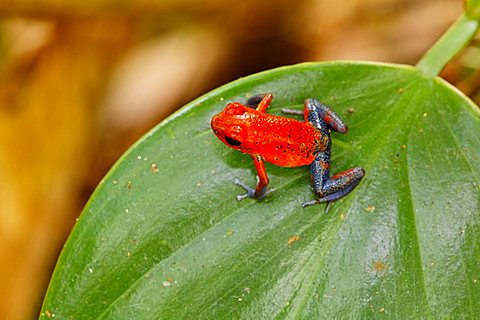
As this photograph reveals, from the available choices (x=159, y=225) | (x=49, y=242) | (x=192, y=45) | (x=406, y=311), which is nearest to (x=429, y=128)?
(x=406, y=311)

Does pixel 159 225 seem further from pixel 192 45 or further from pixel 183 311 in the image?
pixel 192 45

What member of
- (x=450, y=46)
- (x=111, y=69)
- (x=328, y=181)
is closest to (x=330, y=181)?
(x=328, y=181)

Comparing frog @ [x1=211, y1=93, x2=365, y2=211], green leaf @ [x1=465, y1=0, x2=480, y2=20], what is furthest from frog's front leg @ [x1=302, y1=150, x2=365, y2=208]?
green leaf @ [x1=465, y1=0, x2=480, y2=20]

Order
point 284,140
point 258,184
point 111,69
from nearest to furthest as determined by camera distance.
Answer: point 258,184
point 284,140
point 111,69

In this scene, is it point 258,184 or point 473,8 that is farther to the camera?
point 473,8

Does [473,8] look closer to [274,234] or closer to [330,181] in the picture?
[330,181]

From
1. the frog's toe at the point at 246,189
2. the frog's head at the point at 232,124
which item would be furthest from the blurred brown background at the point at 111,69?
the frog's toe at the point at 246,189

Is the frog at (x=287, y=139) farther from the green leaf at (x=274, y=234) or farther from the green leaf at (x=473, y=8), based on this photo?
the green leaf at (x=473, y=8)

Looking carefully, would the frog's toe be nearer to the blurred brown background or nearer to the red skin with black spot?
the red skin with black spot

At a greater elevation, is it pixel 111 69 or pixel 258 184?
pixel 258 184
